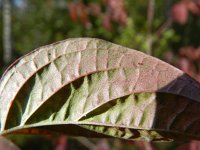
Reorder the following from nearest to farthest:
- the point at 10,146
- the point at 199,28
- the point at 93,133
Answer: the point at 10,146 < the point at 93,133 < the point at 199,28

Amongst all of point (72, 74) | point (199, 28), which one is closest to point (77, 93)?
point (72, 74)

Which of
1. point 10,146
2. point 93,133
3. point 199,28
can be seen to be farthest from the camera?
point 199,28

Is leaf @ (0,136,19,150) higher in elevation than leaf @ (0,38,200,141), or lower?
lower

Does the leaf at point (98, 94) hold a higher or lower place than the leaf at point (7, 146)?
higher

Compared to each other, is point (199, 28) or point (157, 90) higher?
point (199, 28)

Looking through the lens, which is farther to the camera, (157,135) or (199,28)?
(199,28)

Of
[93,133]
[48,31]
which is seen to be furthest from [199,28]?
[93,133]

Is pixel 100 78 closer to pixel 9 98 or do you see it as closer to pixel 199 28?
pixel 9 98
